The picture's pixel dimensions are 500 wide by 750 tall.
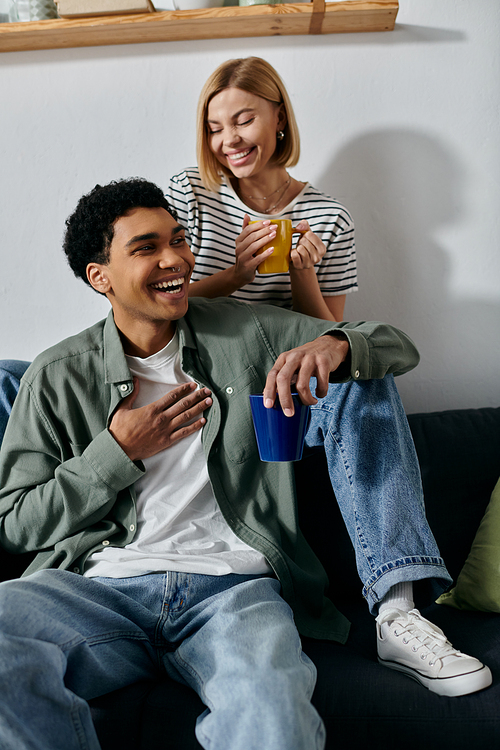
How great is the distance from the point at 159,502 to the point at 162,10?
1.54 metres

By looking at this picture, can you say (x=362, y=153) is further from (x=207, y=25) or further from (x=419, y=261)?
(x=207, y=25)

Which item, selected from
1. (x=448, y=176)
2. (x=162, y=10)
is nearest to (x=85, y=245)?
(x=162, y=10)

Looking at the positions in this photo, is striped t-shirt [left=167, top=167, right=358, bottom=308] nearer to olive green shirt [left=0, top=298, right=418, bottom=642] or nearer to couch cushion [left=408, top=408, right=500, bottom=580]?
olive green shirt [left=0, top=298, right=418, bottom=642]

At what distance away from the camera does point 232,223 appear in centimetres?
174

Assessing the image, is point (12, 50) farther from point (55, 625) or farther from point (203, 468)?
point (55, 625)

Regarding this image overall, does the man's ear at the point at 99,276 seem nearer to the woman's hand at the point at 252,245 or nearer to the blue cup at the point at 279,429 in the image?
the woman's hand at the point at 252,245

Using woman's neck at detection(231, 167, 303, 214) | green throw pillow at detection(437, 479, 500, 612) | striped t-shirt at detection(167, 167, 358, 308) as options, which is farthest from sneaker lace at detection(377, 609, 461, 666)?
woman's neck at detection(231, 167, 303, 214)

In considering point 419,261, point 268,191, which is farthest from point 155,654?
point 419,261

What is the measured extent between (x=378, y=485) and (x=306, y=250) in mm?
647

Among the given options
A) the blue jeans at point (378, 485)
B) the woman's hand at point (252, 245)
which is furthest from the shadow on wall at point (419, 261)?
the blue jeans at point (378, 485)

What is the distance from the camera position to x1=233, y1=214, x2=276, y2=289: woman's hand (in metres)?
1.43

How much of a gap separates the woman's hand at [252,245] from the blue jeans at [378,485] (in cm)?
39

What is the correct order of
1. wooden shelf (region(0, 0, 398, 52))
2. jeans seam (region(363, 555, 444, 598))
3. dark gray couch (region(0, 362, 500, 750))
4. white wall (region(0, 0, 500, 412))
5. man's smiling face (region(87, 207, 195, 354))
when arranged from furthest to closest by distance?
white wall (region(0, 0, 500, 412)), wooden shelf (region(0, 0, 398, 52)), man's smiling face (region(87, 207, 195, 354)), jeans seam (region(363, 555, 444, 598)), dark gray couch (region(0, 362, 500, 750))

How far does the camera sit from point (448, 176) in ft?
6.15
